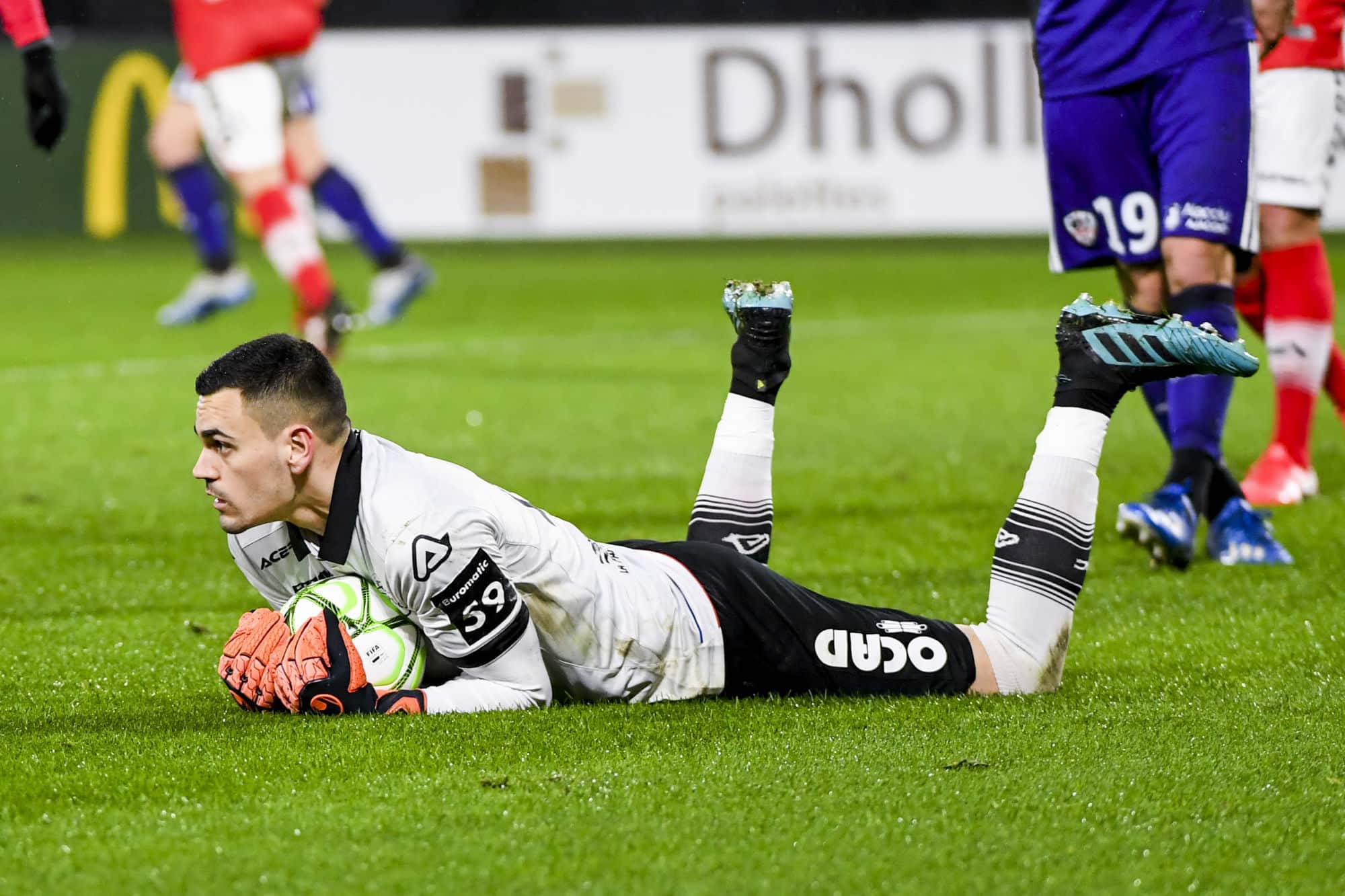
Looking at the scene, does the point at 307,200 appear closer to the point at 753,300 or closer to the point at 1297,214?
the point at 1297,214

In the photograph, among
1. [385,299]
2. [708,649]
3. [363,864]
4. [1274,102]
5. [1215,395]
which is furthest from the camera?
[385,299]

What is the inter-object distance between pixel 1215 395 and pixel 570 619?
2209 millimetres

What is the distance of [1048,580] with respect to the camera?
3484mm

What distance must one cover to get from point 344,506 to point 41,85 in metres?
Result: 3.40

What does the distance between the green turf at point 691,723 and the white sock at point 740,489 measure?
0.57 metres

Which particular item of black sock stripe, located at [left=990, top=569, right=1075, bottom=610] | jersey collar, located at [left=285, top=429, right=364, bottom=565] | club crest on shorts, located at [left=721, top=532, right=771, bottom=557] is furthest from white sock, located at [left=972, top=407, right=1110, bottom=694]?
jersey collar, located at [left=285, top=429, right=364, bottom=565]

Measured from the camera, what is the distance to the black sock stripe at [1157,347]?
3.61 meters

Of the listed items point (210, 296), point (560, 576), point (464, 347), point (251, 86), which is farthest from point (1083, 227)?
point (210, 296)

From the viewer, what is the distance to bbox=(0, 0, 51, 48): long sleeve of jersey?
6.08 metres

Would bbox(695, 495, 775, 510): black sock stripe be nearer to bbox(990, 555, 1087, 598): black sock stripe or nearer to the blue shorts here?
bbox(990, 555, 1087, 598): black sock stripe

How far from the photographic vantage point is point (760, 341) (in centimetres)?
399

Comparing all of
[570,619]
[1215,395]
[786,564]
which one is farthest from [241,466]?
[1215,395]

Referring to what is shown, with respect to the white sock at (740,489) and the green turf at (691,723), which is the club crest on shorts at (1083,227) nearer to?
the green turf at (691,723)

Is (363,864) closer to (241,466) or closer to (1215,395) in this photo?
(241,466)
